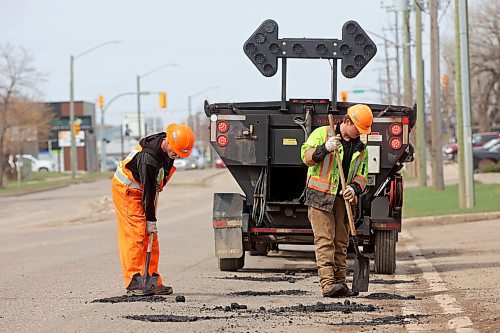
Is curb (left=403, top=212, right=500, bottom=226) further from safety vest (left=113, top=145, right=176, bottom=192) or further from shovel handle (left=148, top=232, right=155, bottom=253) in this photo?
shovel handle (left=148, top=232, right=155, bottom=253)

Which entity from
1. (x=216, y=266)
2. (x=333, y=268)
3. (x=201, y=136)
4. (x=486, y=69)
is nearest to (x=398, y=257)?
(x=216, y=266)

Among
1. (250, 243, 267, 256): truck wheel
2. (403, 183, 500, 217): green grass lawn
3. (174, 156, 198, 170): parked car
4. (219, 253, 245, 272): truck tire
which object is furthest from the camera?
(174, 156, 198, 170): parked car

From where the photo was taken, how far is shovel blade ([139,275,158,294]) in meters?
10.6

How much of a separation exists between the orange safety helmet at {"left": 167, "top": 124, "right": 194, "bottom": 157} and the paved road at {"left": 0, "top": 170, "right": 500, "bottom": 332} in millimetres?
1449

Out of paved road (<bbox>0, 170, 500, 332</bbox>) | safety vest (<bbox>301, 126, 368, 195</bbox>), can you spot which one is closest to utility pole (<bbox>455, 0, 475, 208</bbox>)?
paved road (<bbox>0, 170, 500, 332</bbox>)

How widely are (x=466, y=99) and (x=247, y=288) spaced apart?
45.4 feet

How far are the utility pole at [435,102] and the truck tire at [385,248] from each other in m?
17.4

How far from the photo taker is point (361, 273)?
10797 mm

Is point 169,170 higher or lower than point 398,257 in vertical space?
higher

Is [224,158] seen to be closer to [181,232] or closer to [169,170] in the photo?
[169,170]

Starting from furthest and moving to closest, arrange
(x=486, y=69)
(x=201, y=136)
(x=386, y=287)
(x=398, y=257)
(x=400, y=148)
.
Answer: (x=201, y=136)
(x=486, y=69)
(x=398, y=257)
(x=400, y=148)
(x=386, y=287)

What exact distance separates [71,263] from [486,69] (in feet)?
175

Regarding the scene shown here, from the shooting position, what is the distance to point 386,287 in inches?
466

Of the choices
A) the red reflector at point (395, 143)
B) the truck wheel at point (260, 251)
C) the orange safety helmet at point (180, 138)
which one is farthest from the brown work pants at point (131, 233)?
the truck wheel at point (260, 251)
